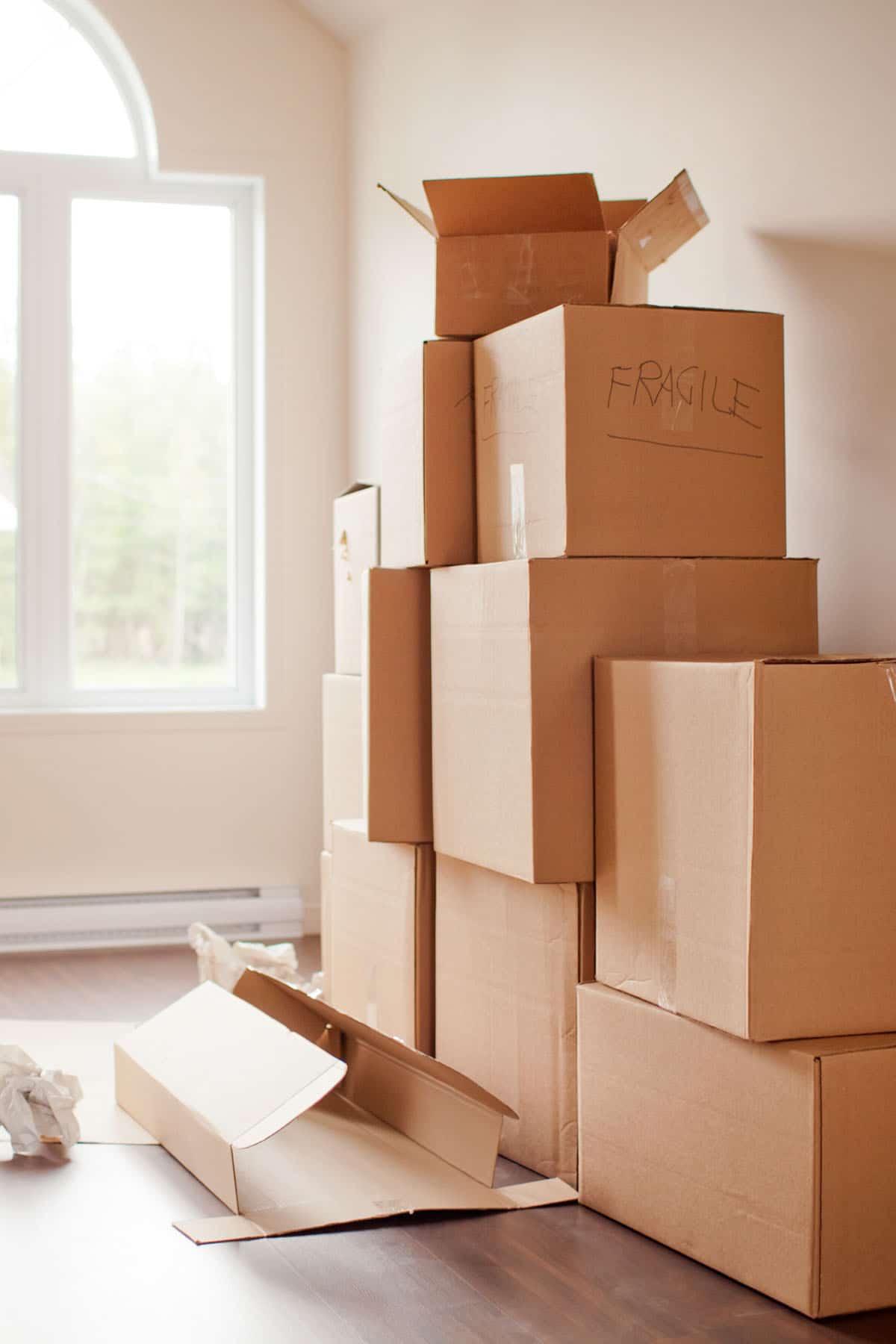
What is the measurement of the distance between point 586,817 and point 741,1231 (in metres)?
0.56

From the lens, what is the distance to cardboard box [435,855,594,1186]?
2010 millimetres

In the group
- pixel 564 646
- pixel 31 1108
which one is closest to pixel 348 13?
pixel 564 646

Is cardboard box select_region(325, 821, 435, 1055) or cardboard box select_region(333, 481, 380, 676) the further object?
cardboard box select_region(333, 481, 380, 676)

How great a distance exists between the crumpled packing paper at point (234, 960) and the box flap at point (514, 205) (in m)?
1.52

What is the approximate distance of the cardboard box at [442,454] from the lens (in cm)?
224

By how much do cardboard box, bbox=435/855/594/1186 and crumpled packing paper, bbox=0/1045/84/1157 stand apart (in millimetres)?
596

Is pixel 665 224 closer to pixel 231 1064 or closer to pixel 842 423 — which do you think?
pixel 842 423

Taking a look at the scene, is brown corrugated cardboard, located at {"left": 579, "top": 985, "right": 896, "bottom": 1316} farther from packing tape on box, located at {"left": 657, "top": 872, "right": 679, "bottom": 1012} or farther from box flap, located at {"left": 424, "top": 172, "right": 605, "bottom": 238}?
box flap, located at {"left": 424, "top": 172, "right": 605, "bottom": 238}

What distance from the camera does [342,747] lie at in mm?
3082

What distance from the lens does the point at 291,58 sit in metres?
4.06

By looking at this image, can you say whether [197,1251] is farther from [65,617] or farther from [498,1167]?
[65,617]

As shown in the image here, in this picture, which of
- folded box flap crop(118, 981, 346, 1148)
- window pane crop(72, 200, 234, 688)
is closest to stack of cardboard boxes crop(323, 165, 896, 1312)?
folded box flap crop(118, 981, 346, 1148)

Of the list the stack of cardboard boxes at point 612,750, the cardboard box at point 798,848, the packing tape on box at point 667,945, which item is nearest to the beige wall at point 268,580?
the stack of cardboard boxes at point 612,750

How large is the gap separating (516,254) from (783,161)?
0.43 m
